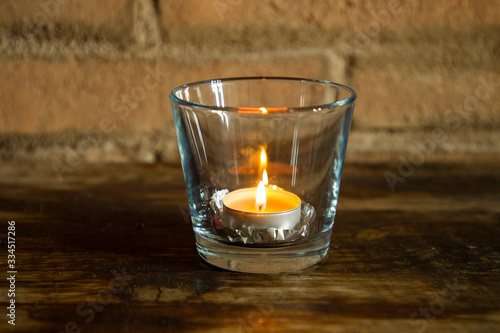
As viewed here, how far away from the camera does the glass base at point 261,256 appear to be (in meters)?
0.47

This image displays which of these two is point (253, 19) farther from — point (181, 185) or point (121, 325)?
point (121, 325)

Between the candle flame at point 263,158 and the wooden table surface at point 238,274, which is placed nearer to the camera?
the wooden table surface at point 238,274

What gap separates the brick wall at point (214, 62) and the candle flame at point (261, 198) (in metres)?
0.39

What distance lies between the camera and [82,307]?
43cm

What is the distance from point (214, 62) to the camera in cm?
85

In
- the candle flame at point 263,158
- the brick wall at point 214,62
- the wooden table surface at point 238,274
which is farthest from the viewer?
the brick wall at point 214,62

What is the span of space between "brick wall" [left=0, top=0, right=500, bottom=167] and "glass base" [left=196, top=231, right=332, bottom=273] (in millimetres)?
417

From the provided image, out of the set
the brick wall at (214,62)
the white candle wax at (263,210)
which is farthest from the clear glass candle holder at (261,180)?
the brick wall at (214,62)

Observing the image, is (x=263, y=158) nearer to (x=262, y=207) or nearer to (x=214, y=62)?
(x=262, y=207)

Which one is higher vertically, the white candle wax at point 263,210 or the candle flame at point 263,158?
the candle flame at point 263,158

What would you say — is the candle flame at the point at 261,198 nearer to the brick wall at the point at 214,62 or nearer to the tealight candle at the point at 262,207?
the tealight candle at the point at 262,207

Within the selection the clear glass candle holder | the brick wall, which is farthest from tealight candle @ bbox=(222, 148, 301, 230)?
the brick wall

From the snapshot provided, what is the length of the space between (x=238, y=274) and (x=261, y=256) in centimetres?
3

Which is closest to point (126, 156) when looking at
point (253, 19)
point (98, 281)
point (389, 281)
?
point (253, 19)
